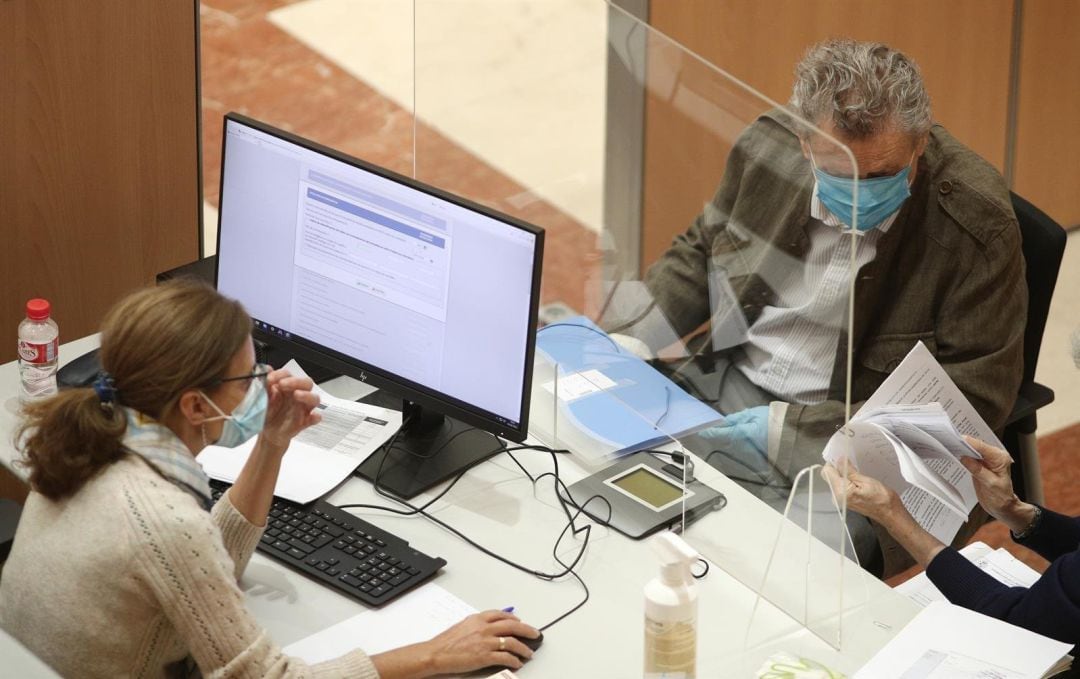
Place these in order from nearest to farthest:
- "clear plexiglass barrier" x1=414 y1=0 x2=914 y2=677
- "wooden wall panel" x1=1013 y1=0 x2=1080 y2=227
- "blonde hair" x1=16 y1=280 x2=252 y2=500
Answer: "blonde hair" x1=16 y1=280 x2=252 y2=500 → "clear plexiglass barrier" x1=414 y1=0 x2=914 y2=677 → "wooden wall panel" x1=1013 y1=0 x2=1080 y2=227

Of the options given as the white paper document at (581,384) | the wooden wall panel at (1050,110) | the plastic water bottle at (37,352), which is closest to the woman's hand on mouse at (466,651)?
the white paper document at (581,384)

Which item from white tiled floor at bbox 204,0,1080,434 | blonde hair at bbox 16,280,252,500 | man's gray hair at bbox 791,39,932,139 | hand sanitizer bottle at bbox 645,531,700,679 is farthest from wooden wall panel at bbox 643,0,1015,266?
hand sanitizer bottle at bbox 645,531,700,679

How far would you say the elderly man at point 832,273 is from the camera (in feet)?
6.53

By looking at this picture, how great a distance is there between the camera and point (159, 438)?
1.78 meters

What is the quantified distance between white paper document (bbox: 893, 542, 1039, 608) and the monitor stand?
0.69 meters

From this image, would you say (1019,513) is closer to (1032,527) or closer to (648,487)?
(1032,527)

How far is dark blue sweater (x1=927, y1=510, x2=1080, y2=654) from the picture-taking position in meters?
1.92

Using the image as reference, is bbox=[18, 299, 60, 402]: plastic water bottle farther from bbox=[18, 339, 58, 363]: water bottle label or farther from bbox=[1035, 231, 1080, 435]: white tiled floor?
bbox=[1035, 231, 1080, 435]: white tiled floor

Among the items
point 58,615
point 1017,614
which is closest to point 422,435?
point 58,615

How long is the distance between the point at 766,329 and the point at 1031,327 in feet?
2.16

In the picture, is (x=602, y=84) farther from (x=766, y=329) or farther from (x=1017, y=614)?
(x=1017, y=614)

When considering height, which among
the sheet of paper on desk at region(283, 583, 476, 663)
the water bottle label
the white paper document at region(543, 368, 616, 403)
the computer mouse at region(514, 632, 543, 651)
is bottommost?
the sheet of paper on desk at region(283, 583, 476, 663)

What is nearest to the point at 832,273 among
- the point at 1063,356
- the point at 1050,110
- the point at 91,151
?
Answer: the point at 91,151

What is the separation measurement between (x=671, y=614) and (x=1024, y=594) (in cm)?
63
